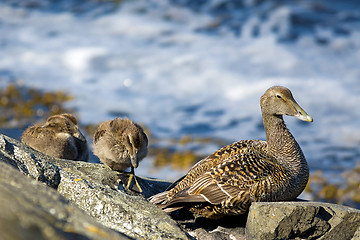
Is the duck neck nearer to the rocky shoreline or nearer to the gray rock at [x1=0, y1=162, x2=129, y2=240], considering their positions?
the rocky shoreline

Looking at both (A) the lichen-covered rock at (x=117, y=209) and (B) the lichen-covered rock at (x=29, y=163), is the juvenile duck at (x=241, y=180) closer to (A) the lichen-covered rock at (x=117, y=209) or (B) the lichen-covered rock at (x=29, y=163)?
(A) the lichen-covered rock at (x=117, y=209)

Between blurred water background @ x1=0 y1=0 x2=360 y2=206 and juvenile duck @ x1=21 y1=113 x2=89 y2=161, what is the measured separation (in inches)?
51.9

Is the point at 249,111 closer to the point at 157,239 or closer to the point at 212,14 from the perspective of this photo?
the point at 212,14

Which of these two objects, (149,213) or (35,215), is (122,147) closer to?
(149,213)

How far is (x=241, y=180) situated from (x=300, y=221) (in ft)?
2.32

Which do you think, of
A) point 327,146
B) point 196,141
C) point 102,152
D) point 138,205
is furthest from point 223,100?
point 138,205

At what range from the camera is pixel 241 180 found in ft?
15.1

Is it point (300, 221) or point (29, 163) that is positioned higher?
point (29, 163)

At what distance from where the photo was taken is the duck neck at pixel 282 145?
499 centimetres

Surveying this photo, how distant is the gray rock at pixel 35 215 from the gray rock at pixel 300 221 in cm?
189

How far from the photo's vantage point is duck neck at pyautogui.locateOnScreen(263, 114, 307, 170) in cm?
499

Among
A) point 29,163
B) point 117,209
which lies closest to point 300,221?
point 117,209

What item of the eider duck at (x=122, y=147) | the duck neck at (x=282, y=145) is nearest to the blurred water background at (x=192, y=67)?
the eider duck at (x=122, y=147)

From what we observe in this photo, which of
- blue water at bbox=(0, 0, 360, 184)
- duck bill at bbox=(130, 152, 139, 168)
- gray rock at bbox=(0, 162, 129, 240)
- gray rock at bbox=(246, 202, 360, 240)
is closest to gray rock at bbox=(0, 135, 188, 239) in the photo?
gray rock at bbox=(246, 202, 360, 240)
